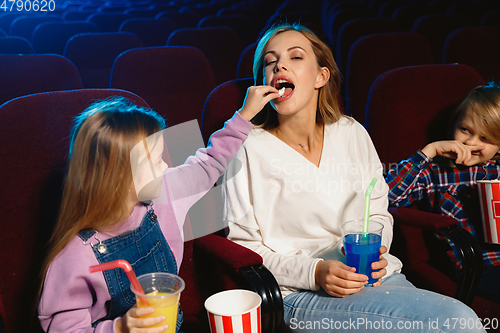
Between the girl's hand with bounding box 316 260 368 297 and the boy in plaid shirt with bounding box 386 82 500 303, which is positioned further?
the boy in plaid shirt with bounding box 386 82 500 303

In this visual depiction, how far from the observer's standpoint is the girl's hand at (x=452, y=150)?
1.37 meters

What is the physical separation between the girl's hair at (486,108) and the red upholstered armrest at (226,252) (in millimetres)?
846

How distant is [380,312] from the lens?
3.25ft

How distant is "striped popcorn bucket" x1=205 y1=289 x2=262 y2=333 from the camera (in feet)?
2.74

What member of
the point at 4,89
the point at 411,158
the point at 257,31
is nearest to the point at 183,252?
the point at 411,158

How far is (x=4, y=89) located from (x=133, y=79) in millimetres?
529

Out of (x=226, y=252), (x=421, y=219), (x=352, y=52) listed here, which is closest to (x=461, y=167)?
(x=421, y=219)

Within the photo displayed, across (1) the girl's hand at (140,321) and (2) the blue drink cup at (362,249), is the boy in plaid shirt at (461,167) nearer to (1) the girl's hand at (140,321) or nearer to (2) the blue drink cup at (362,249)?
(2) the blue drink cup at (362,249)

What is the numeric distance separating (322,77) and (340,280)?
2.08 feet

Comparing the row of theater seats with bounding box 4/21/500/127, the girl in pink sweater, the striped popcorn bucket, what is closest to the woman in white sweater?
the striped popcorn bucket

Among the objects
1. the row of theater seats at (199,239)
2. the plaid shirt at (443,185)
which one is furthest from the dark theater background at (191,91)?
the plaid shirt at (443,185)

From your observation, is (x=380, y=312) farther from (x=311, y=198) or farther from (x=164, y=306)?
(x=164, y=306)

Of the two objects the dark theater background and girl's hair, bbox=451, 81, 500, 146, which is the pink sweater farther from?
girl's hair, bbox=451, 81, 500, 146

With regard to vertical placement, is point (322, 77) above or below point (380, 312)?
above
